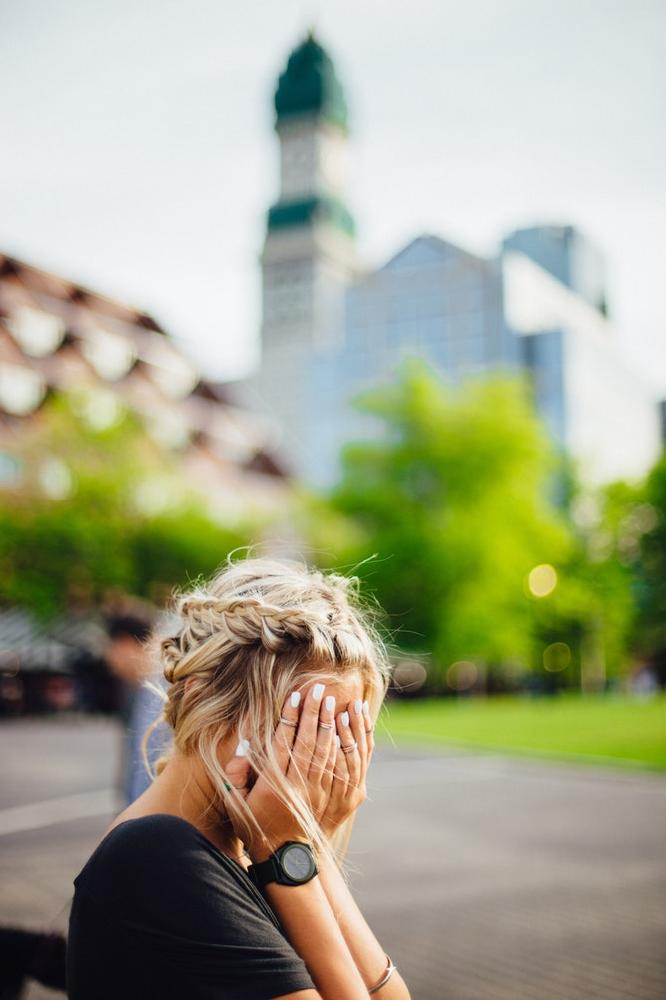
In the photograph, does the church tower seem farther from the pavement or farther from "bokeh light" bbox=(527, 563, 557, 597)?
the pavement

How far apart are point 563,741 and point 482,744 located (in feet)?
6.47

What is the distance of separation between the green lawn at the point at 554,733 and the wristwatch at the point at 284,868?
1070 cm

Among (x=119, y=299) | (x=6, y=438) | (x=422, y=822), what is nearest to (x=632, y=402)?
(x=119, y=299)

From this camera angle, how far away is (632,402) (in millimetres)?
70250

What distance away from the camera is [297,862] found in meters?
1.71

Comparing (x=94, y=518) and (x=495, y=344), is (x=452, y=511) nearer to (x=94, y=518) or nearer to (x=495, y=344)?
(x=94, y=518)

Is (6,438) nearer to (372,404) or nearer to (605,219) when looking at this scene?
(372,404)

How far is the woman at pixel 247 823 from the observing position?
1474 mm

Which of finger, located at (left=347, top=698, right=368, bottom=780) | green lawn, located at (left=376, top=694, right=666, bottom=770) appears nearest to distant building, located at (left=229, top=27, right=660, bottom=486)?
green lawn, located at (left=376, top=694, right=666, bottom=770)

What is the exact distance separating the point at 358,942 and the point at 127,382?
49457 millimetres

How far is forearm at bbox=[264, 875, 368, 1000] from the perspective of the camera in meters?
1.64

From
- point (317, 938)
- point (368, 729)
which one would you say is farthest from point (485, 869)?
point (317, 938)

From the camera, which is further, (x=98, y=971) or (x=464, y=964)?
(x=464, y=964)

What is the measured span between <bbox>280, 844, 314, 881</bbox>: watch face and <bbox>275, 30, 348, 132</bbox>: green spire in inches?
5162
